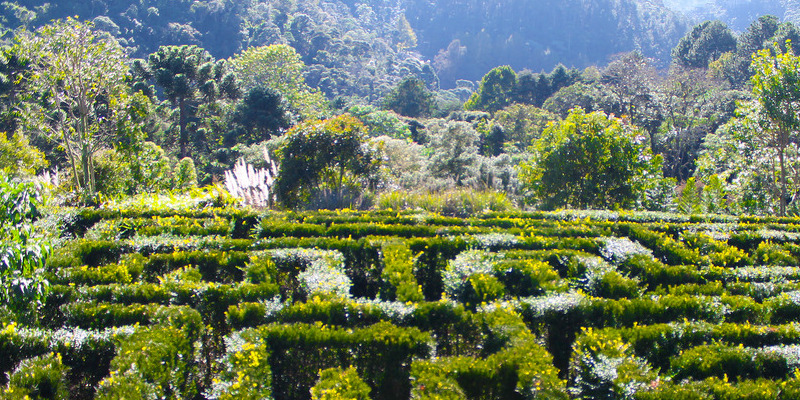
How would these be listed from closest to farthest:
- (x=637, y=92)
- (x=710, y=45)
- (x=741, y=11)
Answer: (x=637, y=92) < (x=710, y=45) < (x=741, y=11)

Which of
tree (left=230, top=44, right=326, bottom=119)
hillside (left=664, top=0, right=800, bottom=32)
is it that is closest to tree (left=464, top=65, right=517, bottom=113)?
tree (left=230, top=44, right=326, bottom=119)

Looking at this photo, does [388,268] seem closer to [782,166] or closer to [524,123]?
[782,166]

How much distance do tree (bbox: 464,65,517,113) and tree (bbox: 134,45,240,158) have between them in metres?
27.6

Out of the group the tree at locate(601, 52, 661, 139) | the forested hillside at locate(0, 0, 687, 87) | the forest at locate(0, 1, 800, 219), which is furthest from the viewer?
the forested hillside at locate(0, 0, 687, 87)

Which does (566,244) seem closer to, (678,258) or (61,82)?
(678,258)

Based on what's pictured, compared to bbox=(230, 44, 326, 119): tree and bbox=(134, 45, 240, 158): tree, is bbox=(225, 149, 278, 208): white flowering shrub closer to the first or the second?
bbox=(134, 45, 240, 158): tree

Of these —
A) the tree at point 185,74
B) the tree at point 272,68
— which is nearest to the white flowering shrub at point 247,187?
the tree at point 185,74

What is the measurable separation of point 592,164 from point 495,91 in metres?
39.2

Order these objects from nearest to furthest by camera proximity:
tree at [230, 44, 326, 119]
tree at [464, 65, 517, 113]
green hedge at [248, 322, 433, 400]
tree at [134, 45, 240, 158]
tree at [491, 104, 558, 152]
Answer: green hedge at [248, 322, 433, 400] < tree at [134, 45, 240, 158] < tree at [491, 104, 558, 152] < tree at [230, 44, 326, 119] < tree at [464, 65, 517, 113]

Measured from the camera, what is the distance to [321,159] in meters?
11.1

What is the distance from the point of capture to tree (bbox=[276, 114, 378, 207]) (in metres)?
11.0

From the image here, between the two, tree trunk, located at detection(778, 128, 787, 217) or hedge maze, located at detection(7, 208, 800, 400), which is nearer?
hedge maze, located at detection(7, 208, 800, 400)

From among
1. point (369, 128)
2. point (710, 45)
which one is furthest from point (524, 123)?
point (710, 45)

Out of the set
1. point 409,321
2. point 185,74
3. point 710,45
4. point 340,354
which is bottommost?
point 340,354
